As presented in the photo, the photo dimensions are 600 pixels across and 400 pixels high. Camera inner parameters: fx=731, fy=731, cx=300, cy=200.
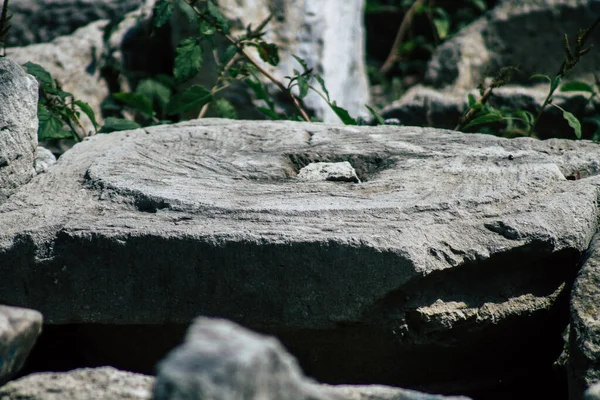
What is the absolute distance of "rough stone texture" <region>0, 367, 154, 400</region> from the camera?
1215 mm

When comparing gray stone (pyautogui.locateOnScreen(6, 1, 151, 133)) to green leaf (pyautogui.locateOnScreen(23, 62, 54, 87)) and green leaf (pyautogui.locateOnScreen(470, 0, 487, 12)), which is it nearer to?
green leaf (pyautogui.locateOnScreen(23, 62, 54, 87))

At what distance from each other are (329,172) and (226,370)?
1.28m

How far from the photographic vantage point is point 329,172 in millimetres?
2057

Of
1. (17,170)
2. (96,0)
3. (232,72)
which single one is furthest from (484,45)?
(17,170)

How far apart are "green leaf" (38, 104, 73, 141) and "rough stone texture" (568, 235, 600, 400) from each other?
1.79m

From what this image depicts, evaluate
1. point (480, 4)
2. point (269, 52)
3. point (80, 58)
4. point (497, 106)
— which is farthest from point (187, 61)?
point (480, 4)

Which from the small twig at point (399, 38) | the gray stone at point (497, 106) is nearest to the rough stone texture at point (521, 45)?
the gray stone at point (497, 106)

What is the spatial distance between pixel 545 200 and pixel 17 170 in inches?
55.1

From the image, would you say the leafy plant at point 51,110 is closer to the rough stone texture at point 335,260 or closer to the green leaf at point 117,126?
the green leaf at point 117,126

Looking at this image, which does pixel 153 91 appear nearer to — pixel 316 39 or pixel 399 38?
pixel 316 39

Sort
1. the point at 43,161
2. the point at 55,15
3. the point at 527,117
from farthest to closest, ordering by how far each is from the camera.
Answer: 1. the point at 55,15
2. the point at 527,117
3. the point at 43,161

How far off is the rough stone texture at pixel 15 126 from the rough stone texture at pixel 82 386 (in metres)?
0.81

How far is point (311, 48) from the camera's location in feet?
12.3

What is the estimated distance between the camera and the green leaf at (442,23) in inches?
202
